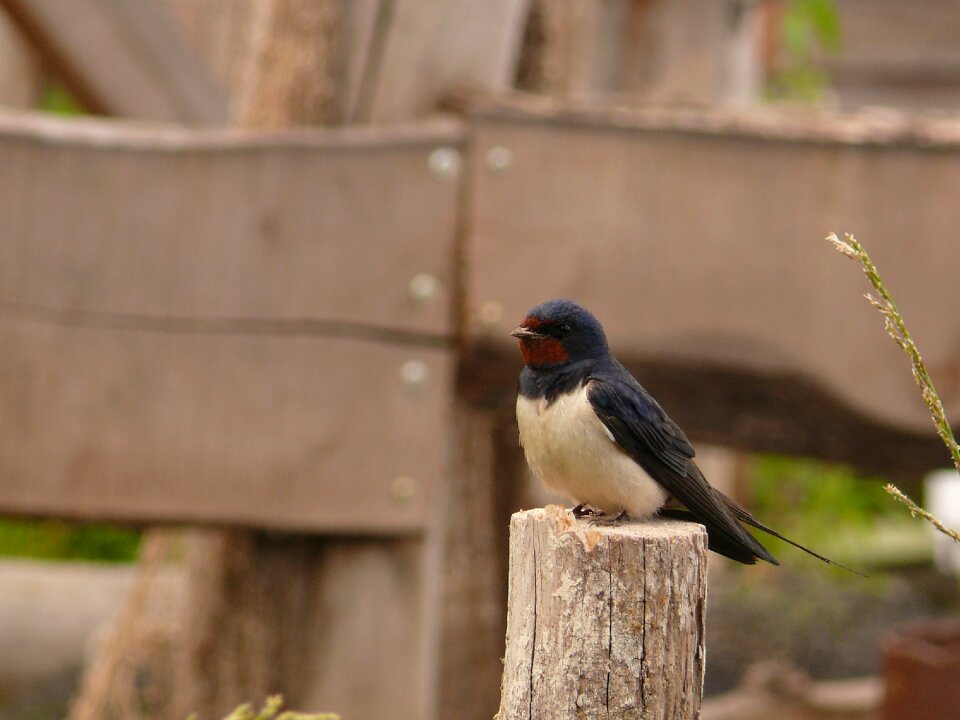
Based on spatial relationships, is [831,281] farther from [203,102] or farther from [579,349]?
[203,102]

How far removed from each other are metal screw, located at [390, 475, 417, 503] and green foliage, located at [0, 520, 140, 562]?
4351 millimetres

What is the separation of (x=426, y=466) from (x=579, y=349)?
3.82 ft

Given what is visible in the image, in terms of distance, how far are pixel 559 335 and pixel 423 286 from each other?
1.11 metres

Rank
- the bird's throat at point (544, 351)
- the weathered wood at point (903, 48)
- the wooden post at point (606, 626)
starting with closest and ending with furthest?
the wooden post at point (606, 626) < the bird's throat at point (544, 351) < the weathered wood at point (903, 48)

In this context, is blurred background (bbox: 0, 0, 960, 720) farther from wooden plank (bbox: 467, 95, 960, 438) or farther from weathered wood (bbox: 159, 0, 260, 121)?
weathered wood (bbox: 159, 0, 260, 121)

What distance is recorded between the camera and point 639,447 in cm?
245

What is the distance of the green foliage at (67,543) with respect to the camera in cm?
750

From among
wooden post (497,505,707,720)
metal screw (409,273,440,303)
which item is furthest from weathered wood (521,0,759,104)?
wooden post (497,505,707,720)

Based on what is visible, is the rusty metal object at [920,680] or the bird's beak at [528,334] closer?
the bird's beak at [528,334]

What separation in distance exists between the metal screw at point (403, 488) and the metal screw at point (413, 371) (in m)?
0.27

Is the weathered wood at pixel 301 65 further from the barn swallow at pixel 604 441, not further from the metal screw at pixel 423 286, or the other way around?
the barn swallow at pixel 604 441

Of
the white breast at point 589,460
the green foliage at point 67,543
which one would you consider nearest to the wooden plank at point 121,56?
the white breast at point 589,460

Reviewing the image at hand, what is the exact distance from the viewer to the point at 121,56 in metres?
4.22

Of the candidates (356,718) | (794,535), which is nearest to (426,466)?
(356,718)
